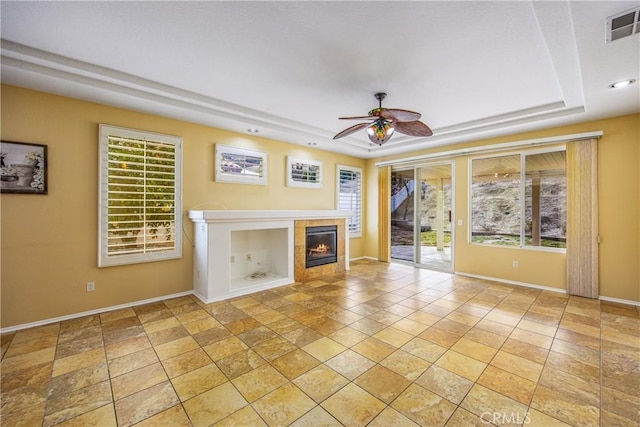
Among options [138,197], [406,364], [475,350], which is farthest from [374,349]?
[138,197]

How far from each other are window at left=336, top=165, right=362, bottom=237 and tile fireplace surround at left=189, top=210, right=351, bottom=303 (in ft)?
3.17

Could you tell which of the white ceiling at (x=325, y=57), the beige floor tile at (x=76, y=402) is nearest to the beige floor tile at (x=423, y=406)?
the beige floor tile at (x=76, y=402)

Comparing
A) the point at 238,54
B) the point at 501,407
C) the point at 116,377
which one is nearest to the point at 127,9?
the point at 238,54

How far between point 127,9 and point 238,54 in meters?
0.88

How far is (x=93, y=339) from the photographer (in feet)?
9.39

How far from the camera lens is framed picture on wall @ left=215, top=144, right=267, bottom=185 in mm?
4629

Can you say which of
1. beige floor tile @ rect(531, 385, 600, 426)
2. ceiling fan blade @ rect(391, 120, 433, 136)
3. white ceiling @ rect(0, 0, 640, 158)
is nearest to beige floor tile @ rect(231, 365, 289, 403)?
beige floor tile @ rect(531, 385, 600, 426)

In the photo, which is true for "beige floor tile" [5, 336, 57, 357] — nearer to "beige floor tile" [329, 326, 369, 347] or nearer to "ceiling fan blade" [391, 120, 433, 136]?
"beige floor tile" [329, 326, 369, 347]

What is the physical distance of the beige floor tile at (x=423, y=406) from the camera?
178cm

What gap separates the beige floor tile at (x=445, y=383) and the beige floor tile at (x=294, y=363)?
0.89m

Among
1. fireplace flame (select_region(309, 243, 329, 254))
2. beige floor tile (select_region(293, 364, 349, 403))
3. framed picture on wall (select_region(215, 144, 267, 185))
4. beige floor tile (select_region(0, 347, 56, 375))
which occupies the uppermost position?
framed picture on wall (select_region(215, 144, 267, 185))

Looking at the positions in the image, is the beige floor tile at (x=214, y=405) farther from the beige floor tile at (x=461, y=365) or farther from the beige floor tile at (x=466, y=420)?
the beige floor tile at (x=461, y=365)

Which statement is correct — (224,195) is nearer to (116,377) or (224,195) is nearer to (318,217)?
(318,217)

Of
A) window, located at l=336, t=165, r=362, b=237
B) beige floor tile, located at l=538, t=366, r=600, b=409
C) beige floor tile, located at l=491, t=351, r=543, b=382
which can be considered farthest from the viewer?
window, located at l=336, t=165, r=362, b=237
